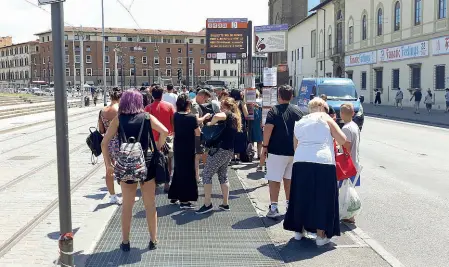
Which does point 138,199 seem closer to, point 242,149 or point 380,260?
point 242,149

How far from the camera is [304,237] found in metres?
6.18

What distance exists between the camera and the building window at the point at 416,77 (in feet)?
122

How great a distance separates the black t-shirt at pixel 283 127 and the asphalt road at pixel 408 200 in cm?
144

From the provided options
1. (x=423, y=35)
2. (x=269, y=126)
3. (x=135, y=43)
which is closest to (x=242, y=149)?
(x=269, y=126)

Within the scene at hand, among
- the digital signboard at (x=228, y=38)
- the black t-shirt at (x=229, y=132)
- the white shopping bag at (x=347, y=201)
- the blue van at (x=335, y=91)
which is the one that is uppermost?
the digital signboard at (x=228, y=38)

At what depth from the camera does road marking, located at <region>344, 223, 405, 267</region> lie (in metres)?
5.26

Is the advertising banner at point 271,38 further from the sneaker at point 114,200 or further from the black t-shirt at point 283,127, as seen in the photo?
the sneaker at point 114,200

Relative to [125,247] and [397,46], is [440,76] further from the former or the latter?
[125,247]

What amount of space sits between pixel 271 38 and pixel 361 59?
37805 millimetres

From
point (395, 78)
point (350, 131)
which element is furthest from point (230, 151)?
point (395, 78)

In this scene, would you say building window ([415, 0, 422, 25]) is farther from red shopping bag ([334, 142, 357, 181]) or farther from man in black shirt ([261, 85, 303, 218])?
red shopping bag ([334, 142, 357, 181])

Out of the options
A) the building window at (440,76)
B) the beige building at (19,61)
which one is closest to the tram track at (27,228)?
the building window at (440,76)

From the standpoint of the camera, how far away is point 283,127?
685cm

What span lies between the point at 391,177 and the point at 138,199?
523cm
